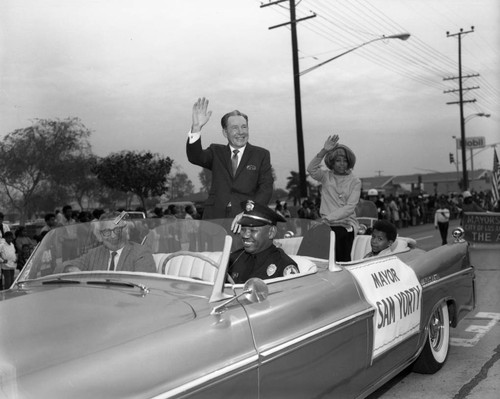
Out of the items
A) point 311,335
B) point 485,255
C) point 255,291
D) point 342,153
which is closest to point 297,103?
point 485,255

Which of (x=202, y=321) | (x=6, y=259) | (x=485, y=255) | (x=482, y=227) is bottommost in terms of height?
(x=485, y=255)

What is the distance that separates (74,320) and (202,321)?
489mm

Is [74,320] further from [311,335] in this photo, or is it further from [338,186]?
[338,186]

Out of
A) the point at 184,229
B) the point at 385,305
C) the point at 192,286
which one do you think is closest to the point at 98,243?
the point at 184,229

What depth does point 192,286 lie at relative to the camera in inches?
108

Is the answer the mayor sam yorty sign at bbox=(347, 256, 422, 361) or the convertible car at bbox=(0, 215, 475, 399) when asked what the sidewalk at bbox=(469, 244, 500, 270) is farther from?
the convertible car at bbox=(0, 215, 475, 399)

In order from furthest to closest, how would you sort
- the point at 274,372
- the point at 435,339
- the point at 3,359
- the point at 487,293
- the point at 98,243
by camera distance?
1. the point at 487,293
2. the point at 435,339
3. the point at 98,243
4. the point at 274,372
5. the point at 3,359

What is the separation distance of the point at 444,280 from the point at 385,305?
3.84 ft

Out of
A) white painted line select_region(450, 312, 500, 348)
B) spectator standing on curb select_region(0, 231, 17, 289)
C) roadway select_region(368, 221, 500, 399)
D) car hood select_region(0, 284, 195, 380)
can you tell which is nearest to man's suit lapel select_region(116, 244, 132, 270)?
car hood select_region(0, 284, 195, 380)

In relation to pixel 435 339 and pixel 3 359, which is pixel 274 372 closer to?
pixel 3 359

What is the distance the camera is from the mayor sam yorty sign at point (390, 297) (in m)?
3.39

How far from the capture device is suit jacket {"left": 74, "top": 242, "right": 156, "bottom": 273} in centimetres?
298

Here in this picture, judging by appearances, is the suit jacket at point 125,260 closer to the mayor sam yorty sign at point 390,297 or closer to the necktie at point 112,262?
the necktie at point 112,262

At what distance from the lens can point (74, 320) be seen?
2215 mm
